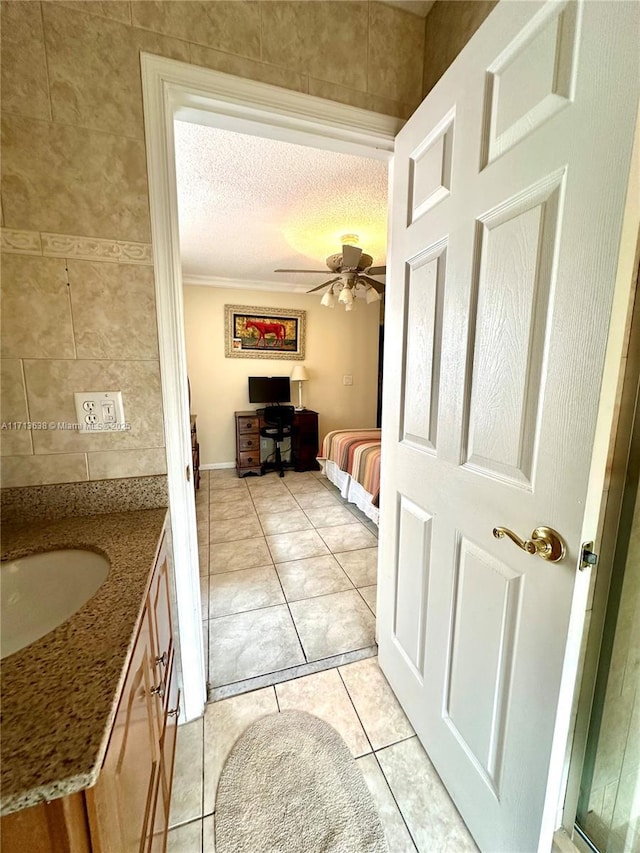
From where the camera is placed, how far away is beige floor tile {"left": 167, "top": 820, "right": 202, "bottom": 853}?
948 millimetres

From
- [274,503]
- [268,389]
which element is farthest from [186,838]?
[268,389]

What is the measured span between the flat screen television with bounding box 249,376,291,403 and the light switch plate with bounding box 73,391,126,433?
3416mm

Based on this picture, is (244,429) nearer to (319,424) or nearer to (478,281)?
(319,424)

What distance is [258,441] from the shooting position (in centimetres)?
432

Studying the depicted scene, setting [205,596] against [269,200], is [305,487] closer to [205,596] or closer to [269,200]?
[205,596]

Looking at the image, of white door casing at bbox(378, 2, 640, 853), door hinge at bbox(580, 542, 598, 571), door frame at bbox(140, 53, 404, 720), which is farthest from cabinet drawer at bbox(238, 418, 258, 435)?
door hinge at bbox(580, 542, 598, 571)

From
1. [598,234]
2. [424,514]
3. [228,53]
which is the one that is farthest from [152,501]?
[228,53]

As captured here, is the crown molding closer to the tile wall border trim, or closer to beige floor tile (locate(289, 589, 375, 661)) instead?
the tile wall border trim

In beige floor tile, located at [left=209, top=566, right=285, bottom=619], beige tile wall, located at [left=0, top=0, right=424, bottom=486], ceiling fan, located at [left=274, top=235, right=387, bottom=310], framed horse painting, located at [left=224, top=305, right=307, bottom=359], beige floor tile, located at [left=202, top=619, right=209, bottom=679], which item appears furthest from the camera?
framed horse painting, located at [left=224, top=305, right=307, bottom=359]

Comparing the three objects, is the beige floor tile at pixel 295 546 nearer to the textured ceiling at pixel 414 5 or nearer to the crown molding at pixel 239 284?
the textured ceiling at pixel 414 5

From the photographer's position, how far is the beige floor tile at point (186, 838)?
95 centimetres

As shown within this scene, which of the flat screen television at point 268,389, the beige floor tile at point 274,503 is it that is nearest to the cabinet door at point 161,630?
the beige floor tile at point 274,503

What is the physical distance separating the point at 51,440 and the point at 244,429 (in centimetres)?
324

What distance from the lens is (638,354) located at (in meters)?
0.72
